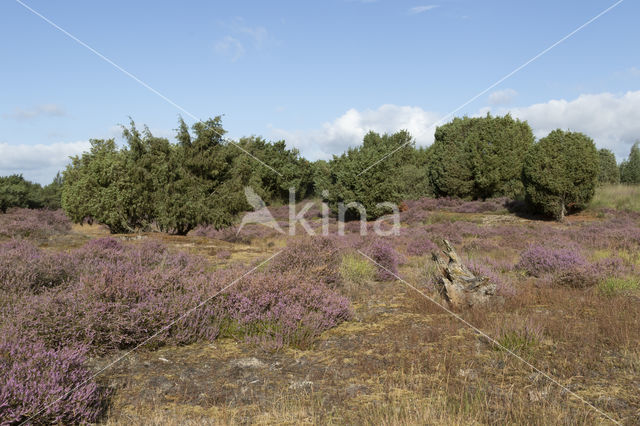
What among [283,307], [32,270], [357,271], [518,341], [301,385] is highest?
[32,270]

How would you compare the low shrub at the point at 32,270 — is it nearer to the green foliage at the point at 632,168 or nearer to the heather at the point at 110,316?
the heather at the point at 110,316

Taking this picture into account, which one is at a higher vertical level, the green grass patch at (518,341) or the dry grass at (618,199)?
the dry grass at (618,199)

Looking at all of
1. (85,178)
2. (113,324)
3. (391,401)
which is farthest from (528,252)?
(85,178)

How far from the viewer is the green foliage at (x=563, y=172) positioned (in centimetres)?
2216

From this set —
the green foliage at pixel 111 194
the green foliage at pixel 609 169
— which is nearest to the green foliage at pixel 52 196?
the green foliage at pixel 111 194

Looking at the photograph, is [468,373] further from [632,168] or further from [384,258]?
[632,168]

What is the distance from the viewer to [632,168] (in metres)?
36.2

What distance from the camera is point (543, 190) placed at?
2300cm

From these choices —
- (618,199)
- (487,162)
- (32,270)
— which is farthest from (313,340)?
(487,162)

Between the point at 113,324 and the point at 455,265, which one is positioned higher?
the point at 455,265

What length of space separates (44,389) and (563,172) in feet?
81.3

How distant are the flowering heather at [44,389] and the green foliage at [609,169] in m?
44.7

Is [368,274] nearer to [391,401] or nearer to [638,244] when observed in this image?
[391,401]

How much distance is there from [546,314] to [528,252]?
3728 millimetres
